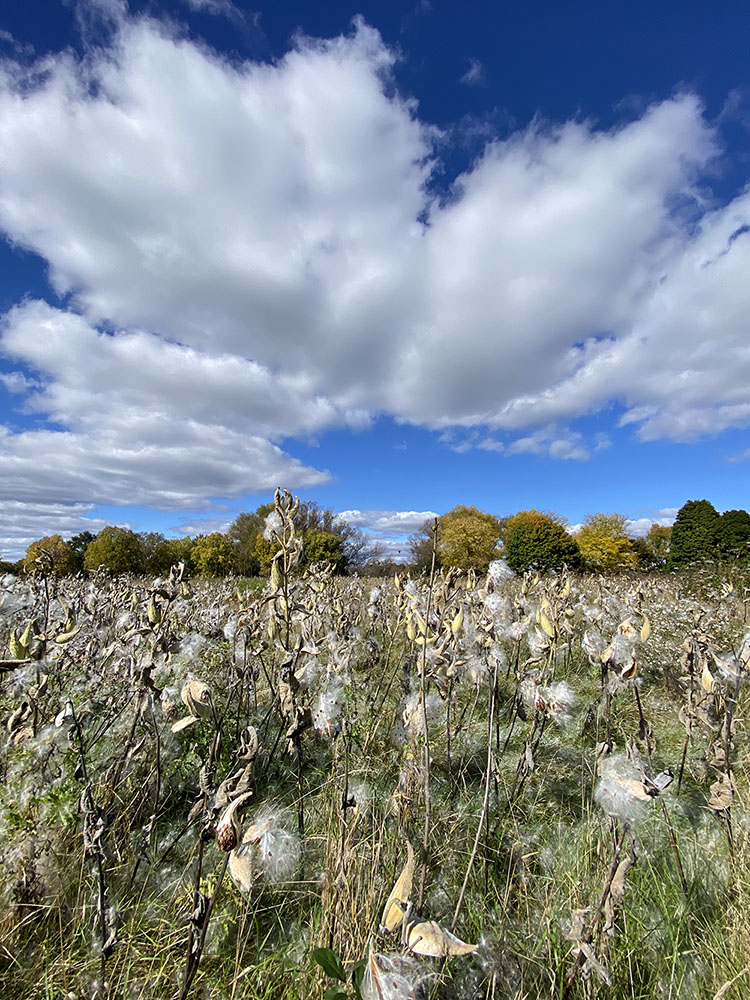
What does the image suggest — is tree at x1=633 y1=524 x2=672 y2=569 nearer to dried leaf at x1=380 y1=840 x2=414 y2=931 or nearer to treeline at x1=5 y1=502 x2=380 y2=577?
treeline at x1=5 y1=502 x2=380 y2=577

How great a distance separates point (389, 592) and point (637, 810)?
4.60 m

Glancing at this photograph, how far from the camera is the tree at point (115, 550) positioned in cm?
2552

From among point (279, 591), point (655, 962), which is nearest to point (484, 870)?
point (655, 962)

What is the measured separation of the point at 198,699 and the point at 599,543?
137 feet

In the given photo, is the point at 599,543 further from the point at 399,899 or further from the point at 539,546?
the point at 399,899

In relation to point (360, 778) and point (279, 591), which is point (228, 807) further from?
point (360, 778)

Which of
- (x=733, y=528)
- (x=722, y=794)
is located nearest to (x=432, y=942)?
(x=722, y=794)

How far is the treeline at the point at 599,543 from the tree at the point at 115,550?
54.0ft

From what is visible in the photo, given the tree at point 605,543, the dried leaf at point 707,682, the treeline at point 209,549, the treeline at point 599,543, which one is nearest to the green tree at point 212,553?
the treeline at point 209,549

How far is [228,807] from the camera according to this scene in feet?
3.87

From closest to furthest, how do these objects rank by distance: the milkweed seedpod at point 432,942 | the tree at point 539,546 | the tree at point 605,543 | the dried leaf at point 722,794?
the milkweed seedpod at point 432,942, the dried leaf at point 722,794, the tree at point 539,546, the tree at point 605,543

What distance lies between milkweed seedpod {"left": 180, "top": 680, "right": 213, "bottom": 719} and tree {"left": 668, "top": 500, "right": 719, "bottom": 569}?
28918 millimetres

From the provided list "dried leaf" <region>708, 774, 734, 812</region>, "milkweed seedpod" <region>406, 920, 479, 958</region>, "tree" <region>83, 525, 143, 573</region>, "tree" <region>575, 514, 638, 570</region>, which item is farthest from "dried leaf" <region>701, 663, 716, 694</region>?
"tree" <region>575, 514, 638, 570</region>

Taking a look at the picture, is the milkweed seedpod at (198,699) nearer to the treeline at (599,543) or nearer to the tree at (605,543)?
the treeline at (599,543)
